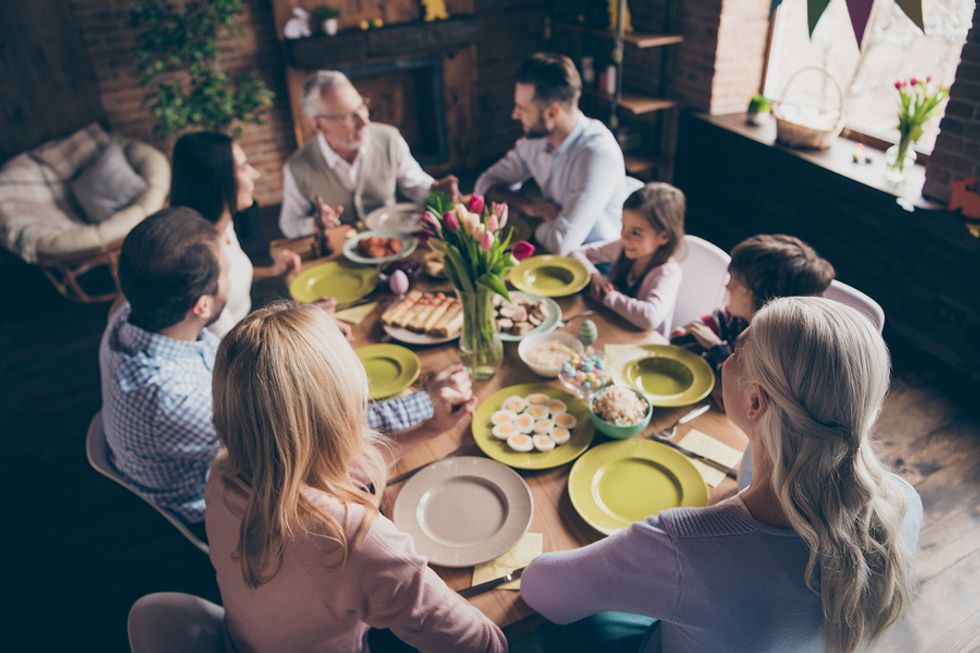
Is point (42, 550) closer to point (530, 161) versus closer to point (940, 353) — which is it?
point (530, 161)

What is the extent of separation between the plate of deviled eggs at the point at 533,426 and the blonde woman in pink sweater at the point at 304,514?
0.42 meters

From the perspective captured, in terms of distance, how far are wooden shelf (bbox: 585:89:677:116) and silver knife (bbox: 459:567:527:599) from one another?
3.71 metres

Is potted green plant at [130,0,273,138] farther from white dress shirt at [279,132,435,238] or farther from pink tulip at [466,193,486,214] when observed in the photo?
pink tulip at [466,193,486,214]

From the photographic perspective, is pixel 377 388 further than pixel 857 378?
Yes

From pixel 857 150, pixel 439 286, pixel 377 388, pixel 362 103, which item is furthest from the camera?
pixel 857 150

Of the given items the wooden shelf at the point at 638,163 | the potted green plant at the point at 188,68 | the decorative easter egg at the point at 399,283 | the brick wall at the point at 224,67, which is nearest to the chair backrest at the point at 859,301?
the decorative easter egg at the point at 399,283

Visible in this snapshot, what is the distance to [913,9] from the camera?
0.49 metres

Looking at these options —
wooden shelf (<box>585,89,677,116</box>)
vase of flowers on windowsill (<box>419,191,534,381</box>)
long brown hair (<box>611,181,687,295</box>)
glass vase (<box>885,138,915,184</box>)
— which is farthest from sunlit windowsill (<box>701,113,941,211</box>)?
vase of flowers on windowsill (<box>419,191,534,381</box>)

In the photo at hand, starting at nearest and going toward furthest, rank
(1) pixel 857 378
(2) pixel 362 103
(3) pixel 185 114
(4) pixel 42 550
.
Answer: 1. (1) pixel 857 378
2. (4) pixel 42 550
3. (2) pixel 362 103
4. (3) pixel 185 114

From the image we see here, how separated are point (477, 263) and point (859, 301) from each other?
111 cm

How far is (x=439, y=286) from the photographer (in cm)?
224

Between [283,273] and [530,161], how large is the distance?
1303mm

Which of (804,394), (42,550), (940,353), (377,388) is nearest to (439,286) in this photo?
(377,388)

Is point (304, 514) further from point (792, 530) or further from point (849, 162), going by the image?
point (849, 162)
